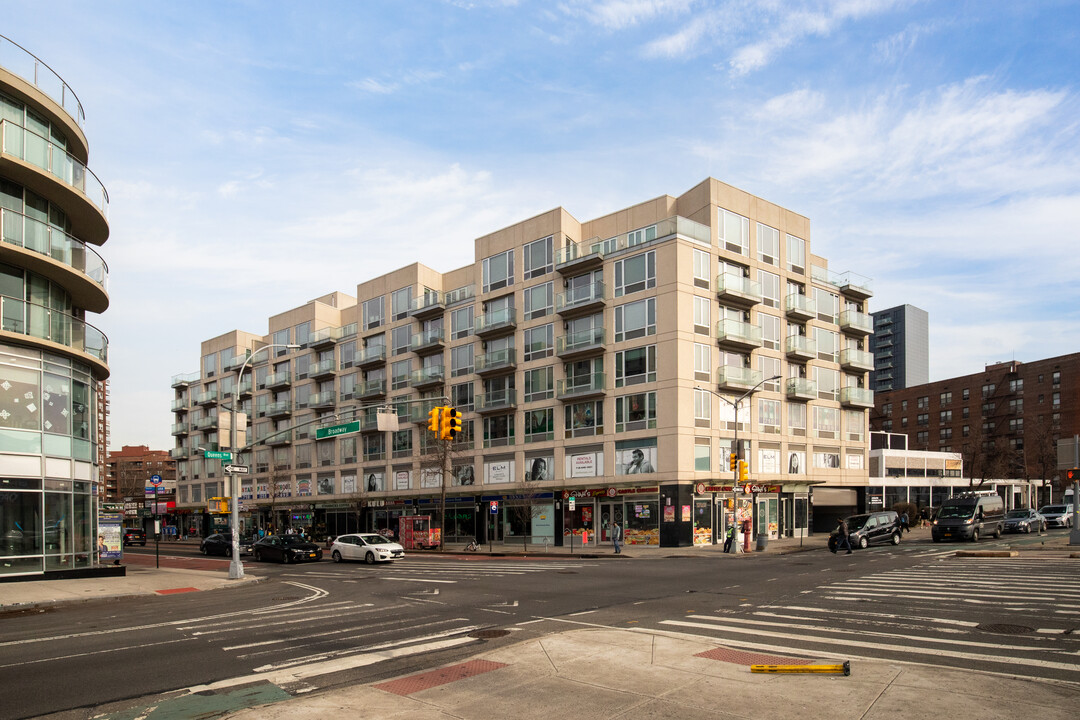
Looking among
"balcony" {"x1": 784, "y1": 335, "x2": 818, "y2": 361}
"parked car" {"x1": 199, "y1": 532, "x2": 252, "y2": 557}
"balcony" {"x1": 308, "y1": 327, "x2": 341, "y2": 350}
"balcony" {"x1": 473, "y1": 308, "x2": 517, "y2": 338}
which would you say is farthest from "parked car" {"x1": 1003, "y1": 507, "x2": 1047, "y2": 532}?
"balcony" {"x1": 308, "y1": 327, "x2": 341, "y2": 350}

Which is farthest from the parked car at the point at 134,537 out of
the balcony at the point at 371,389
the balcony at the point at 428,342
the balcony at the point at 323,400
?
the balcony at the point at 428,342

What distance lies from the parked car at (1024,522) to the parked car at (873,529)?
10943mm

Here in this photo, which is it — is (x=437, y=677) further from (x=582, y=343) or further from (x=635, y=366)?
(x=582, y=343)

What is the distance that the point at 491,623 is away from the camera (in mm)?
14594

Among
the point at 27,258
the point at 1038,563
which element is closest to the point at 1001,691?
the point at 1038,563

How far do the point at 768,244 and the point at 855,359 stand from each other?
13.1 metres

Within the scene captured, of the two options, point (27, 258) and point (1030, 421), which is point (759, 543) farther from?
point (1030, 421)

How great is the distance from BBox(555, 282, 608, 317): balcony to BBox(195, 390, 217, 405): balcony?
5617 centimetres

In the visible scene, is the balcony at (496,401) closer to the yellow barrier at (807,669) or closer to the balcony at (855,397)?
the balcony at (855,397)

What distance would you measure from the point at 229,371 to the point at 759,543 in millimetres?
69037

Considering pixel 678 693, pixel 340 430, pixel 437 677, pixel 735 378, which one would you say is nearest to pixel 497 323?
pixel 735 378

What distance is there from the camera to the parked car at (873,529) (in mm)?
35469

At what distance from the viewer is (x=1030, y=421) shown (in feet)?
332

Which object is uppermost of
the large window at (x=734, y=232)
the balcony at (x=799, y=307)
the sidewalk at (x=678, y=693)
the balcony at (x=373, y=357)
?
the large window at (x=734, y=232)
